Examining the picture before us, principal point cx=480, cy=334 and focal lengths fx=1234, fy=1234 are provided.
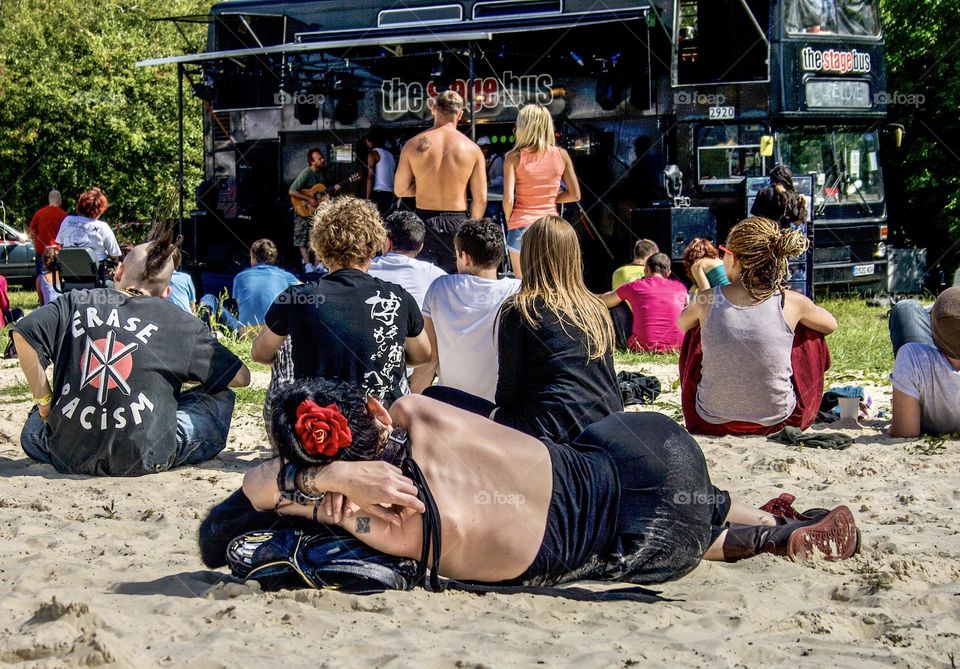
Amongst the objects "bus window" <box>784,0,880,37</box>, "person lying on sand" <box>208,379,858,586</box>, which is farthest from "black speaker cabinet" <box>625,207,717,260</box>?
"person lying on sand" <box>208,379,858,586</box>

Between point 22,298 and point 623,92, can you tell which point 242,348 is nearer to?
Result: point 623,92

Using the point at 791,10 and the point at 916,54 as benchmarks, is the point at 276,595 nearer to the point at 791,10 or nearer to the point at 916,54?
the point at 791,10

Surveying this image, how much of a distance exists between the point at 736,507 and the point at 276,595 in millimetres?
1684

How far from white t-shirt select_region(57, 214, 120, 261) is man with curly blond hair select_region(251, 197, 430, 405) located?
6.56 metres

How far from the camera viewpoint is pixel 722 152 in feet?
41.6

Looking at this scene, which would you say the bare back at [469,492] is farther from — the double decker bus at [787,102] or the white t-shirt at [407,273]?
the double decker bus at [787,102]

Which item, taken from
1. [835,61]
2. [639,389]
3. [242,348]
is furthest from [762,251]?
[835,61]

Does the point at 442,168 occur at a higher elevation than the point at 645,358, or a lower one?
higher

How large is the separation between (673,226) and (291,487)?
8981 mm

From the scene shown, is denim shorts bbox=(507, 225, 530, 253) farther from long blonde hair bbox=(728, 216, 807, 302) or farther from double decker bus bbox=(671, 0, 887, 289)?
double decker bus bbox=(671, 0, 887, 289)

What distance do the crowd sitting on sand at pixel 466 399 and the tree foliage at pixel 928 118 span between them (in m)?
12.1

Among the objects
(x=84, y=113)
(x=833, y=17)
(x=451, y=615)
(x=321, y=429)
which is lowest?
(x=451, y=615)

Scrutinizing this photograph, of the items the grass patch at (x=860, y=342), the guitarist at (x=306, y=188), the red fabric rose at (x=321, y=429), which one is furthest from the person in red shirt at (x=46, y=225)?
the red fabric rose at (x=321, y=429)

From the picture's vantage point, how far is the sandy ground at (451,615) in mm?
3232
